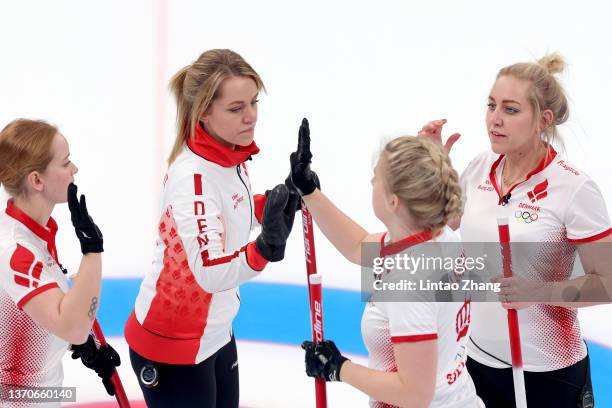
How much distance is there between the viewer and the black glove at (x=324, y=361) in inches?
95.0

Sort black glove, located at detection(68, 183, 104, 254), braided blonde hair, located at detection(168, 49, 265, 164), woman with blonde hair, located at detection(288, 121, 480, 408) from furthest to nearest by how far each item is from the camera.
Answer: braided blonde hair, located at detection(168, 49, 265, 164)
black glove, located at detection(68, 183, 104, 254)
woman with blonde hair, located at detection(288, 121, 480, 408)

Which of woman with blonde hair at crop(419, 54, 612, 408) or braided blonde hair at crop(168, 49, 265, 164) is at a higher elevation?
braided blonde hair at crop(168, 49, 265, 164)

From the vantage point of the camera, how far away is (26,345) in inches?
101

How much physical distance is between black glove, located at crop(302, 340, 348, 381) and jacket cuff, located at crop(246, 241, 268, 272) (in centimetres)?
29

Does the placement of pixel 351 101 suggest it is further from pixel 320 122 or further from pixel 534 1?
pixel 534 1

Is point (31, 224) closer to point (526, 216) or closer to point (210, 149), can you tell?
point (210, 149)

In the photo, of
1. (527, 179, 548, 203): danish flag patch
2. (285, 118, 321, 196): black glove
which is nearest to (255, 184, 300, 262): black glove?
(285, 118, 321, 196): black glove

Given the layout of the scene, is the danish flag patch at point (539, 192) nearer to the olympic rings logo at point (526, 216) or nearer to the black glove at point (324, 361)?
the olympic rings logo at point (526, 216)

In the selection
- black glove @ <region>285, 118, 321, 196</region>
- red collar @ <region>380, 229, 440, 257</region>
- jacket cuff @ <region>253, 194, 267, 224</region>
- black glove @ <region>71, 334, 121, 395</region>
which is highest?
black glove @ <region>285, 118, 321, 196</region>

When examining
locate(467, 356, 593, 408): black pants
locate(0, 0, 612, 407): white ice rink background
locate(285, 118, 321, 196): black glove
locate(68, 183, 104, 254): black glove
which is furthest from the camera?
locate(0, 0, 612, 407): white ice rink background

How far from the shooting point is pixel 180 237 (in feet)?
8.83

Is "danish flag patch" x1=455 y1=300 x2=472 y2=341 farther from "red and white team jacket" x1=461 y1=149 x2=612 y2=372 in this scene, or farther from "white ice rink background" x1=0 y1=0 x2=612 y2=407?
"white ice rink background" x1=0 y1=0 x2=612 y2=407

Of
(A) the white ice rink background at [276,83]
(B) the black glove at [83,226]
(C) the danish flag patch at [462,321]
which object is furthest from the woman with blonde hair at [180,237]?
(A) the white ice rink background at [276,83]

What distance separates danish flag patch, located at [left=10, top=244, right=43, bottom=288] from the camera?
7.98ft
